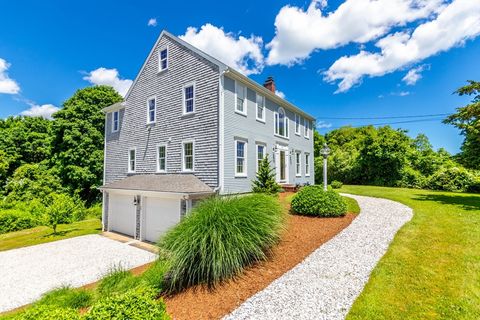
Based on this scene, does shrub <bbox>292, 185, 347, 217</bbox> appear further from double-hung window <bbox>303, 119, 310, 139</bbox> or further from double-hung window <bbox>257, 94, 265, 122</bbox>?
double-hung window <bbox>303, 119, 310, 139</bbox>

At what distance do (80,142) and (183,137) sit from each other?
15.3m

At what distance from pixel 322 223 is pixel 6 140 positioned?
31.7 metres

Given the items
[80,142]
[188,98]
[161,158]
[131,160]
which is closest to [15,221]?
[80,142]

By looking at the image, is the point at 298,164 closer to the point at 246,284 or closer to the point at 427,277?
the point at 427,277

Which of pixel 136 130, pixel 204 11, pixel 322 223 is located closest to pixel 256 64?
pixel 204 11

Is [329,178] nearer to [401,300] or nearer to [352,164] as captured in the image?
[352,164]

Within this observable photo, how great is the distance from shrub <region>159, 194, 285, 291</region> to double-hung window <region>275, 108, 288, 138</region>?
1045 centimetres

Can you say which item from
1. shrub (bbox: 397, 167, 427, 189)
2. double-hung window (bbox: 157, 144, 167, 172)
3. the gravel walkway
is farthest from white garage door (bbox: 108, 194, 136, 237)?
shrub (bbox: 397, 167, 427, 189)

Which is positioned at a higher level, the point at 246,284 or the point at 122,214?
the point at 246,284

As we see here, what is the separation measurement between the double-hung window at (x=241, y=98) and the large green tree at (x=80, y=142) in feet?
52.4

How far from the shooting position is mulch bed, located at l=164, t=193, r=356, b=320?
13.9 feet

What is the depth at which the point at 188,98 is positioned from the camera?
12.6 m

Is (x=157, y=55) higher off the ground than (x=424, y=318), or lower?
higher

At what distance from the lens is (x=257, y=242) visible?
18.3ft
